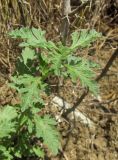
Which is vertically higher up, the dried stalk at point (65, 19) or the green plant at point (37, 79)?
the dried stalk at point (65, 19)

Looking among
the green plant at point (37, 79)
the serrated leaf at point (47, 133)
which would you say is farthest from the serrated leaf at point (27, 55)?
the serrated leaf at point (47, 133)

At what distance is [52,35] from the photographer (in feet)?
9.25

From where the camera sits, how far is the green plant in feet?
5.82

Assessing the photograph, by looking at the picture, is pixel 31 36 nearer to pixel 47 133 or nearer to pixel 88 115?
pixel 47 133

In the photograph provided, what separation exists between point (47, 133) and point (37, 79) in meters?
0.31

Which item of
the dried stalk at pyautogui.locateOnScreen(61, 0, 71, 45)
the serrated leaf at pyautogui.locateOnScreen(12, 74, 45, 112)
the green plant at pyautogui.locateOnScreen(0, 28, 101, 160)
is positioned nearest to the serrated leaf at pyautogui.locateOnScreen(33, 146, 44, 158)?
→ the green plant at pyautogui.locateOnScreen(0, 28, 101, 160)

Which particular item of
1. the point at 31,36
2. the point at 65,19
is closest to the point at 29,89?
the point at 31,36

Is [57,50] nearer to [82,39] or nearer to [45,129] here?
[82,39]

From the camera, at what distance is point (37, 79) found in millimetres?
1846

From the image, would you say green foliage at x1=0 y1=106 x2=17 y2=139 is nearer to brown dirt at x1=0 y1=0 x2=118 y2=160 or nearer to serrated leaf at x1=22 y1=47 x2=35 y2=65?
serrated leaf at x1=22 y1=47 x2=35 y2=65

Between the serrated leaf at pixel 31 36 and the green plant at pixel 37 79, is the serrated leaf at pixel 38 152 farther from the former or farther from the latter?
the serrated leaf at pixel 31 36

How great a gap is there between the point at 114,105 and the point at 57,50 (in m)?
1.14

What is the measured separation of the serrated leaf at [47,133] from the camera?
1.91 m

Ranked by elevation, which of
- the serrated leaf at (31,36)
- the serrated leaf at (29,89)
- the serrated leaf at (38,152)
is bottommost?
the serrated leaf at (38,152)
